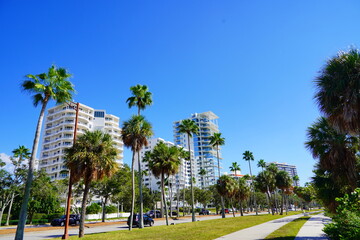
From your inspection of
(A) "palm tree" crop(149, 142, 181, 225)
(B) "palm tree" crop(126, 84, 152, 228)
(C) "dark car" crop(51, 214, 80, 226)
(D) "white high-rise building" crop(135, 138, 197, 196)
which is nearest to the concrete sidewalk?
(A) "palm tree" crop(149, 142, 181, 225)

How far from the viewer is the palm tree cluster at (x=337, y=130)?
11.5 m

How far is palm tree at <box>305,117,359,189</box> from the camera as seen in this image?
17.1 metres

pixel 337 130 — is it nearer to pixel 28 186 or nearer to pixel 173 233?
pixel 173 233

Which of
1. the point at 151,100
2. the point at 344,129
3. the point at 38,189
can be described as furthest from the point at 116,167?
the point at 38,189

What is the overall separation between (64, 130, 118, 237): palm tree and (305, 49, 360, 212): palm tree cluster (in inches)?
657

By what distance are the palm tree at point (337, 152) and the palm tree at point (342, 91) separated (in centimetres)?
467

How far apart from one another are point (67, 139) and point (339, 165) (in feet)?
284

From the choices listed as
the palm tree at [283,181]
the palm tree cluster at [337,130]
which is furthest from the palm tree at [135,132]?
the palm tree at [283,181]

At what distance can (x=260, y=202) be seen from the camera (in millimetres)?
121625

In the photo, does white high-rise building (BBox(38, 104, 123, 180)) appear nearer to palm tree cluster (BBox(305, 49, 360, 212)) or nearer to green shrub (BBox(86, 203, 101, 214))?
green shrub (BBox(86, 203, 101, 214))

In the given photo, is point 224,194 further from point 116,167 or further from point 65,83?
point 65,83

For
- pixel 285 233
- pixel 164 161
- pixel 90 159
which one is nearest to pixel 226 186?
pixel 164 161

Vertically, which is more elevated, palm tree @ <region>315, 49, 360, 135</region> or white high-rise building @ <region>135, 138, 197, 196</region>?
white high-rise building @ <region>135, 138, 197, 196</region>

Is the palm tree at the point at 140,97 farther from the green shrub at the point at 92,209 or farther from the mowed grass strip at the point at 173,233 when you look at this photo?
the green shrub at the point at 92,209
